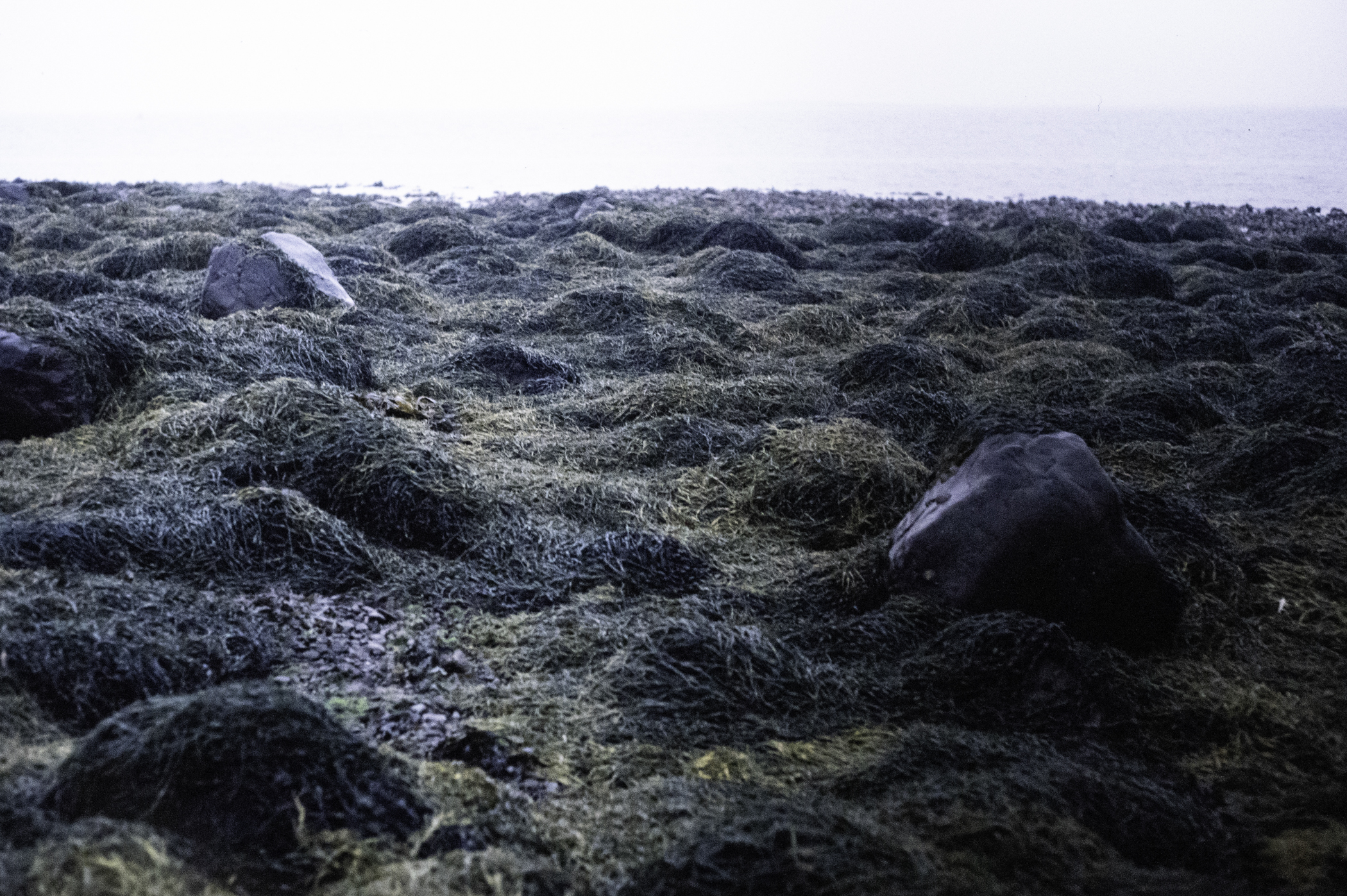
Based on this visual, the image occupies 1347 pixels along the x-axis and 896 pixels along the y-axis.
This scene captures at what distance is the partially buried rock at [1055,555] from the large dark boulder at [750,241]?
749 centimetres

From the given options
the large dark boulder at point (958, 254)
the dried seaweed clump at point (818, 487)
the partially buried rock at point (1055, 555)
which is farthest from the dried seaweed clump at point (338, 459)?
the large dark boulder at point (958, 254)

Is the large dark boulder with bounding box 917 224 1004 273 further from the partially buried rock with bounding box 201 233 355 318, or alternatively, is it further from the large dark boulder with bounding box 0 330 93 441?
the large dark boulder with bounding box 0 330 93 441

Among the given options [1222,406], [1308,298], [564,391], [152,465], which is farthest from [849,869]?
[1308,298]

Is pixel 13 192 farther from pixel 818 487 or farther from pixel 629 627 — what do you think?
pixel 629 627

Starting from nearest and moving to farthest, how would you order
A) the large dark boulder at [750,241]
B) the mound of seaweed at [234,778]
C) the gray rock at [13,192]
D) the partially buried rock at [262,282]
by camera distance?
the mound of seaweed at [234,778], the partially buried rock at [262,282], the large dark boulder at [750,241], the gray rock at [13,192]

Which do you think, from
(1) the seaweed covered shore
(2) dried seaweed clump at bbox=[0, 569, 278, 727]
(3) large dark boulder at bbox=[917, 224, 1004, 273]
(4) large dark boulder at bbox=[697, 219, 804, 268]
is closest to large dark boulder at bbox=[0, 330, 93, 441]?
(1) the seaweed covered shore

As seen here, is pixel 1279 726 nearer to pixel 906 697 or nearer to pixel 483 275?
pixel 906 697

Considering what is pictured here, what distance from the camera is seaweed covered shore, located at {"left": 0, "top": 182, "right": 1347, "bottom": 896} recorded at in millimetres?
1747

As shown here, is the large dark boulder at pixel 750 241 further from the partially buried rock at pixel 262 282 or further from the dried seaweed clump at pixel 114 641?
the dried seaweed clump at pixel 114 641

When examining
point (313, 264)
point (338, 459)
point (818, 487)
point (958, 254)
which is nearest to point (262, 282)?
point (313, 264)

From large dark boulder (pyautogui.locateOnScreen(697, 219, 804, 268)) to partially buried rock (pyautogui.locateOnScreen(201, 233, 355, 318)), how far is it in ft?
15.2

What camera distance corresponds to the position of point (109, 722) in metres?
1.81

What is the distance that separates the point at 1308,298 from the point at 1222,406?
4044mm

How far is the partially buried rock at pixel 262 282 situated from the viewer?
628cm
